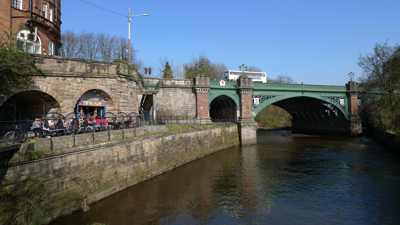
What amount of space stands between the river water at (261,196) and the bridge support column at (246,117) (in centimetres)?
1180

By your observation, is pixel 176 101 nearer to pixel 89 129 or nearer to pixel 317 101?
pixel 89 129

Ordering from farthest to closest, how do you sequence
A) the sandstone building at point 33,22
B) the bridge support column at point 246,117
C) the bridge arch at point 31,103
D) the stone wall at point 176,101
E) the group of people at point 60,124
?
the bridge support column at point 246,117 → the stone wall at point 176,101 → the sandstone building at point 33,22 → the bridge arch at point 31,103 → the group of people at point 60,124

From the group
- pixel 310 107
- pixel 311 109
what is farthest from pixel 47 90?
pixel 311 109

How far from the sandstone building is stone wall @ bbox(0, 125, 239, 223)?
11.8 meters

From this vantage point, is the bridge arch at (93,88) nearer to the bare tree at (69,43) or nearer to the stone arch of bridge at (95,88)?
the stone arch of bridge at (95,88)

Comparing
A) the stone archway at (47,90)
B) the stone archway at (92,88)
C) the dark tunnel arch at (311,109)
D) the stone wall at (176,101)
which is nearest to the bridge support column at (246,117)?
the stone wall at (176,101)

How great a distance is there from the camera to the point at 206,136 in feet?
84.5

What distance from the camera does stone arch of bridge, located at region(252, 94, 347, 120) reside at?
3800 cm

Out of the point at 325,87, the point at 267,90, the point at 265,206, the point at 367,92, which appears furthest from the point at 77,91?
the point at 367,92

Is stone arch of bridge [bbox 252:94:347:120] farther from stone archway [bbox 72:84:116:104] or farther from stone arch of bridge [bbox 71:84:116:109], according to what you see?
stone archway [bbox 72:84:116:104]

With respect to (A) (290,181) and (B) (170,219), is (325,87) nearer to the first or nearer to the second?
(A) (290,181)

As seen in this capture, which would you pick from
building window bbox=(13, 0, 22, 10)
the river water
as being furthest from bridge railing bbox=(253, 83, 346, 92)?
building window bbox=(13, 0, 22, 10)

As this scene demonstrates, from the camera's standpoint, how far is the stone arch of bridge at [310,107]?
38.0 meters

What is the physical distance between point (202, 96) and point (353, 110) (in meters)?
25.7
